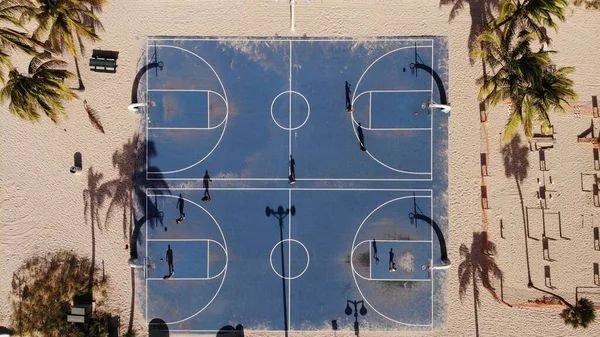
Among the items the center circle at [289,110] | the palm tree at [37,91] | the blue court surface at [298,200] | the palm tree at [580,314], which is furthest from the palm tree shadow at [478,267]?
the palm tree at [37,91]

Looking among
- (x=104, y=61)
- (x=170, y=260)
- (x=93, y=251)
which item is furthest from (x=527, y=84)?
(x=93, y=251)

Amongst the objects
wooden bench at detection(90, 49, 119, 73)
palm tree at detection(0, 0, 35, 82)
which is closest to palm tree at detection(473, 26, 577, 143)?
wooden bench at detection(90, 49, 119, 73)

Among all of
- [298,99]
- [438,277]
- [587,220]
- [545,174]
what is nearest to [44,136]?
[298,99]

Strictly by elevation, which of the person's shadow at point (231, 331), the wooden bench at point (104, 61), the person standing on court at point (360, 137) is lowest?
the person's shadow at point (231, 331)

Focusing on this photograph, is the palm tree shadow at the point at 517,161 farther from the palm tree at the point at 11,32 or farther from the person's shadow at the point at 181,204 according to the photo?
the palm tree at the point at 11,32

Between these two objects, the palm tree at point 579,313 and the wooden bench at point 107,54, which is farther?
the wooden bench at point 107,54

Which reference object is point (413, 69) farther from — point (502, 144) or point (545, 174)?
point (545, 174)

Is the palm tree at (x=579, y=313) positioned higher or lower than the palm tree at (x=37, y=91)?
lower

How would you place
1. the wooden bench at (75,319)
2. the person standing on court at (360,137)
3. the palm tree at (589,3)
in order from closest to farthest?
the wooden bench at (75,319) < the person standing on court at (360,137) < the palm tree at (589,3)
